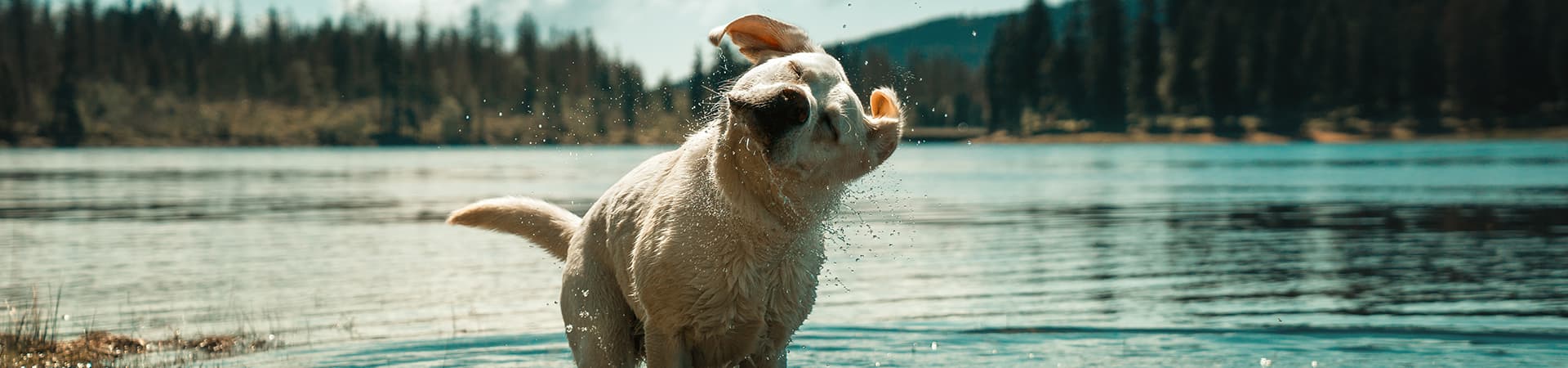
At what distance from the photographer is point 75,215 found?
2995 centimetres

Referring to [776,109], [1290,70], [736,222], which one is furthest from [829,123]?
[1290,70]

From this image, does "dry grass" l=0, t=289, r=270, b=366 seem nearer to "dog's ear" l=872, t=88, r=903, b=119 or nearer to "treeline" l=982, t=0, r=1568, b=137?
"dog's ear" l=872, t=88, r=903, b=119

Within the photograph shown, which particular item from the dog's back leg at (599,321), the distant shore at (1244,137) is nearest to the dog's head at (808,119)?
the dog's back leg at (599,321)

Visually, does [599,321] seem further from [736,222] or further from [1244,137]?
[1244,137]

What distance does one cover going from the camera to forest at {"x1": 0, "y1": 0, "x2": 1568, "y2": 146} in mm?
134000

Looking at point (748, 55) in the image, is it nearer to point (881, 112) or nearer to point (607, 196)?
point (881, 112)

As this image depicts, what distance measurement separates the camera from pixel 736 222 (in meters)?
5.09

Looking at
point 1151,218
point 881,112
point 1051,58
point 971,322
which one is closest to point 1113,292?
point 971,322

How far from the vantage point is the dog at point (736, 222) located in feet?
14.3

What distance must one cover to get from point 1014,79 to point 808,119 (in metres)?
161

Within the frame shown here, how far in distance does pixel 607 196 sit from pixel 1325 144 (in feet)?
400

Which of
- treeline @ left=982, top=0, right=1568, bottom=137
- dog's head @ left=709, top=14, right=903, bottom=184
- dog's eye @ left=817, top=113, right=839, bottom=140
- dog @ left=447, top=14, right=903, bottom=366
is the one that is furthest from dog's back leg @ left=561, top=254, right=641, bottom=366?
treeline @ left=982, top=0, right=1568, bottom=137

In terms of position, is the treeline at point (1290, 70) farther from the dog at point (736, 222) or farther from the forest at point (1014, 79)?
the dog at point (736, 222)

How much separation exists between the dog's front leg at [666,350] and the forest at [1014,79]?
105148 mm
